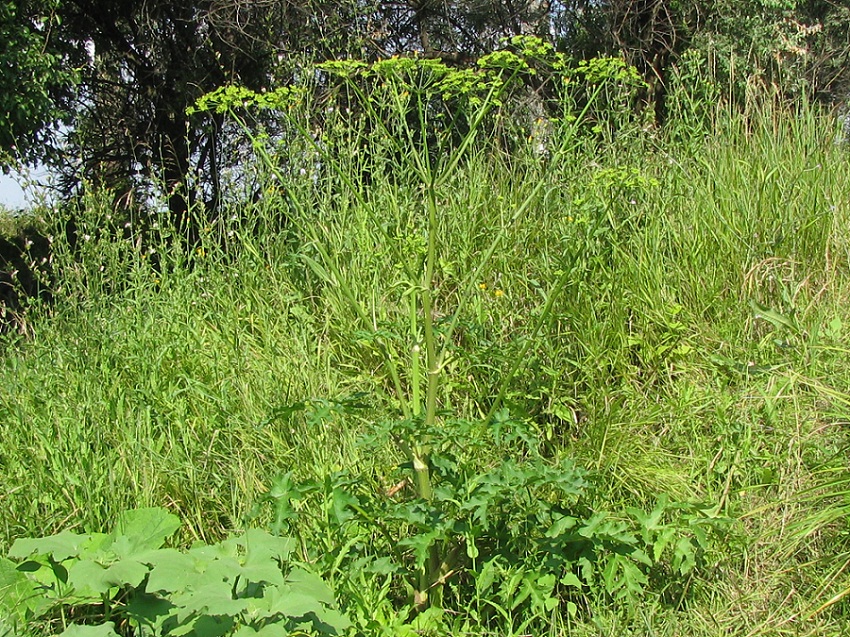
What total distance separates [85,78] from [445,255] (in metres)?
6.50

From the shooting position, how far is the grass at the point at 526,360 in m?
2.30

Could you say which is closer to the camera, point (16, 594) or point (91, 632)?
point (91, 632)

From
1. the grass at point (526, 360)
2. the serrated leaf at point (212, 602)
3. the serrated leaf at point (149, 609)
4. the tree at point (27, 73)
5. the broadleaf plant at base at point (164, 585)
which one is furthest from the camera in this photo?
the tree at point (27, 73)

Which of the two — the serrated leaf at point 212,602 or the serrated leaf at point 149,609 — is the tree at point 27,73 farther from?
the serrated leaf at point 212,602

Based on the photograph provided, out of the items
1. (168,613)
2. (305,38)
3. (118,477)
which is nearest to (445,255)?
(118,477)

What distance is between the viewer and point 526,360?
2.87 metres

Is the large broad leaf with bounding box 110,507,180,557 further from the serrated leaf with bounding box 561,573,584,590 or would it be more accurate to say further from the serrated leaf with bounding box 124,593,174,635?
the serrated leaf with bounding box 561,573,584,590

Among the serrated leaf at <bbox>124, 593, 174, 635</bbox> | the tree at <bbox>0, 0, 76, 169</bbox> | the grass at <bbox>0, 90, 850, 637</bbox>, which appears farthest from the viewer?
the tree at <bbox>0, 0, 76, 169</bbox>

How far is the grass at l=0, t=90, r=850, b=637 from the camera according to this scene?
2297mm

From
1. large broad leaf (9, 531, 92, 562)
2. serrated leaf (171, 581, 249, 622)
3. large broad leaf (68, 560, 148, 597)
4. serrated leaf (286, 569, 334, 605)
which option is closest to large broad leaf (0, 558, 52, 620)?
large broad leaf (9, 531, 92, 562)

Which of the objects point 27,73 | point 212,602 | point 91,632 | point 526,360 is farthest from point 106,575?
point 27,73

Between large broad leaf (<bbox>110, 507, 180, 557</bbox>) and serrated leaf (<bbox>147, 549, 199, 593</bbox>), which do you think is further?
large broad leaf (<bbox>110, 507, 180, 557</bbox>)

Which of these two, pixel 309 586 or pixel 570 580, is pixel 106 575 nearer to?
pixel 309 586

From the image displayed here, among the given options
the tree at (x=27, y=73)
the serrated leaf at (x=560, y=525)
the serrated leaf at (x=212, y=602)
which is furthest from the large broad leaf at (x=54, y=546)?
the tree at (x=27, y=73)
